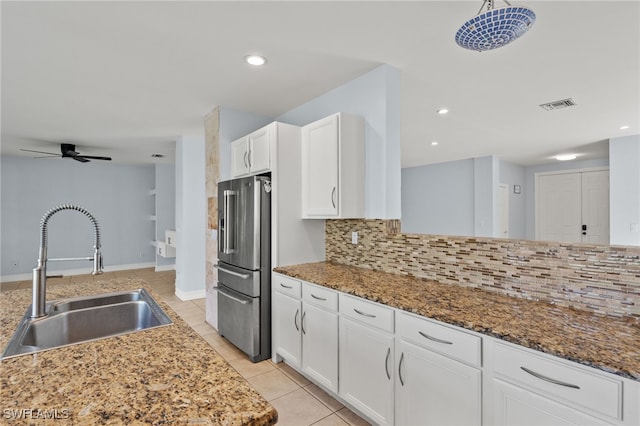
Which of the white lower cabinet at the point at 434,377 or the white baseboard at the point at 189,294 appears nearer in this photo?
the white lower cabinet at the point at 434,377

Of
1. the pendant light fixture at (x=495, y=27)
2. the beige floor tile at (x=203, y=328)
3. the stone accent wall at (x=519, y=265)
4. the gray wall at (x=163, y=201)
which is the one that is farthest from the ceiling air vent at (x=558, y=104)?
the gray wall at (x=163, y=201)

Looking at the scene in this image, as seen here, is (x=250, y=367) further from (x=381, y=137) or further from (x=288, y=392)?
(x=381, y=137)

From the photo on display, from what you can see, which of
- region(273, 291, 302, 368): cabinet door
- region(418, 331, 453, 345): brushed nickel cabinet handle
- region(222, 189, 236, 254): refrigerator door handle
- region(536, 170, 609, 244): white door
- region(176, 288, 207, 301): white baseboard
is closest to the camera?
region(418, 331, 453, 345): brushed nickel cabinet handle

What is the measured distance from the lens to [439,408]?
Answer: 158 cm

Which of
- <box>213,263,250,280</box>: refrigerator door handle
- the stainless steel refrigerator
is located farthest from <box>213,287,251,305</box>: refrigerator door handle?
<box>213,263,250,280</box>: refrigerator door handle

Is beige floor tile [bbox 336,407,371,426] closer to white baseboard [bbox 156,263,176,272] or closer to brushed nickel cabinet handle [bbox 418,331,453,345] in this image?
brushed nickel cabinet handle [bbox 418,331,453,345]

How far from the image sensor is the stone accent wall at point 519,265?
1.57 meters

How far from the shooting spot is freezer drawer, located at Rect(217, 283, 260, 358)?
9.48 feet

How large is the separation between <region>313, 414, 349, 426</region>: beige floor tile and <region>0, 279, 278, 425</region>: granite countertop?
1.34 m

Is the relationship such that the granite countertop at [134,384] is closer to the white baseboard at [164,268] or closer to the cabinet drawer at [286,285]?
the cabinet drawer at [286,285]

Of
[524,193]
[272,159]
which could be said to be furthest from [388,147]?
[524,193]

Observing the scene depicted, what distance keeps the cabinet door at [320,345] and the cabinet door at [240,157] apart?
63.0 inches

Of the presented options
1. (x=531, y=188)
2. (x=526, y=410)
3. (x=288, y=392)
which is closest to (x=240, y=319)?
(x=288, y=392)

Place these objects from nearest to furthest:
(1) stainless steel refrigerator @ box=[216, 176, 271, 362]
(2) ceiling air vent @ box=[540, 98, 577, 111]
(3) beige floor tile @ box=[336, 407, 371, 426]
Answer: (3) beige floor tile @ box=[336, 407, 371, 426] < (1) stainless steel refrigerator @ box=[216, 176, 271, 362] < (2) ceiling air vent @ box=[540, 98, 577, 111]
